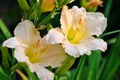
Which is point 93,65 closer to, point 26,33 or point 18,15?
point 26,33

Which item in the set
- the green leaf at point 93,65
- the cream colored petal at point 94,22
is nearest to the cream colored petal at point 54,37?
the cream colored petal at point 94,22

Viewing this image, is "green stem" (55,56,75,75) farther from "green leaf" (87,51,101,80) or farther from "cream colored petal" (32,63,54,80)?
"green leaf" (87,51,101,80)

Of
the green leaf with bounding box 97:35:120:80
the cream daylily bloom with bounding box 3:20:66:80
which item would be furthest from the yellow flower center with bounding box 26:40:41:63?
the green leaf with bounding box 97:35:120:80

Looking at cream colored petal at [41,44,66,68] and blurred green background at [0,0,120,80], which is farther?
blurred green background at [0,0,120,80]

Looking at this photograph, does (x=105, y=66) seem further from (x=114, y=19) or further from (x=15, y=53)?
(x=114, y=19)

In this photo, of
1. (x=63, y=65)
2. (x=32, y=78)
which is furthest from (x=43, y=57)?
(x=32, y=78)

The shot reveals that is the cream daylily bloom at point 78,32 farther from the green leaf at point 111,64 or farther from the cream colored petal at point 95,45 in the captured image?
the green leaf at point 111,64
